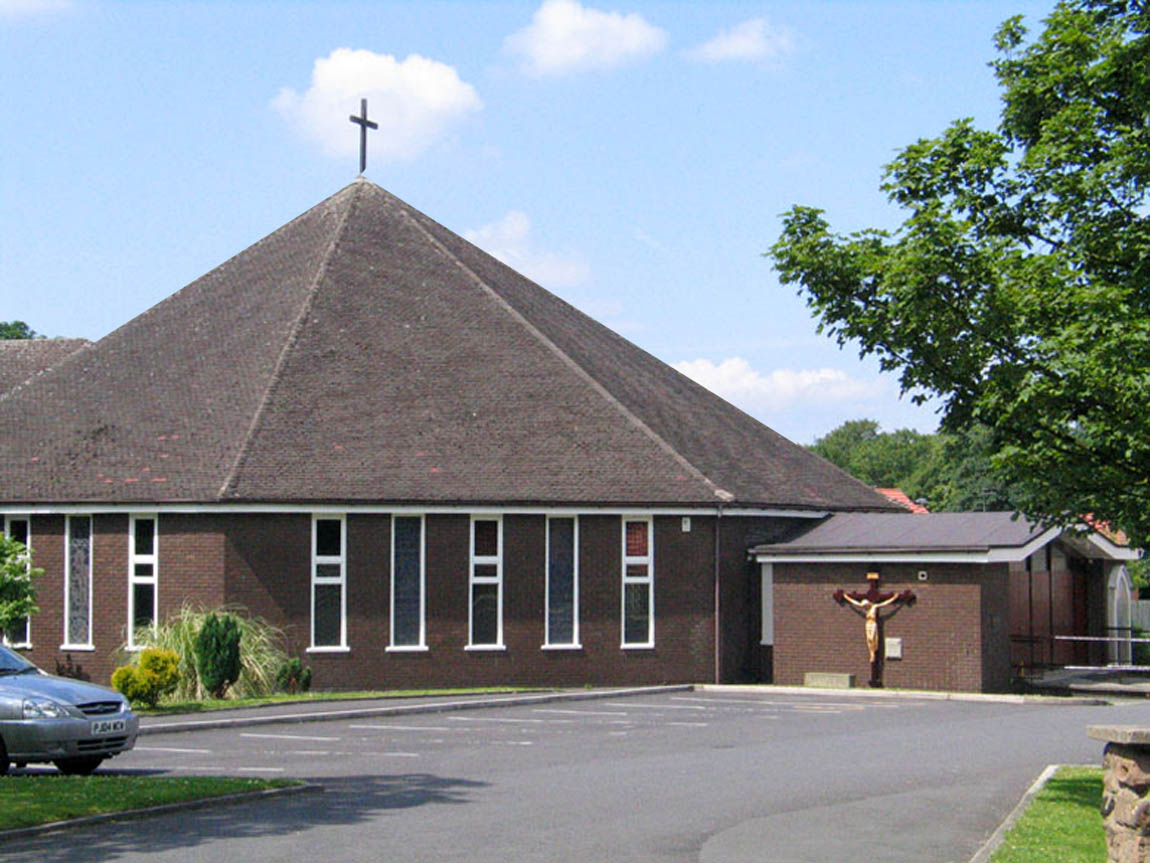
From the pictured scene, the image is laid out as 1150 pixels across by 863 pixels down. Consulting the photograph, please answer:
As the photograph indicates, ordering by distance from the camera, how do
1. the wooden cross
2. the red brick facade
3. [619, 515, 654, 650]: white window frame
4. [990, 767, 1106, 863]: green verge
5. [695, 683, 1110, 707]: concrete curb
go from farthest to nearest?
the wooden cross, [619, 515, 654, 650]: white window frame, the red brick facade, [695, 683, 1110, 707]: concrete curb, [990, 767, 1106, 863]: green verge

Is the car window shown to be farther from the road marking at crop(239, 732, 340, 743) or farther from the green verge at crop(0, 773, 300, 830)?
the road marking at crop(239, 732, 340, 743)

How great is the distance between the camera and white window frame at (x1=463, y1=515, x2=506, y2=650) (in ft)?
99.9

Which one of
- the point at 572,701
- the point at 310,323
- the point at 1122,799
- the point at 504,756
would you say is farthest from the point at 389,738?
the point at 310,323

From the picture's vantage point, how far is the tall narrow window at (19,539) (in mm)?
30344

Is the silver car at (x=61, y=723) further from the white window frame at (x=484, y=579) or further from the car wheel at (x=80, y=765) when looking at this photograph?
the white window frame at (x=484, y=579)

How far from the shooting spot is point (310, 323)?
3378cm

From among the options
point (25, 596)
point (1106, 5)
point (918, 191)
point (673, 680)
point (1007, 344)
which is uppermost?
point (1106, 5)

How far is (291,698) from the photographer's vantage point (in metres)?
26.1

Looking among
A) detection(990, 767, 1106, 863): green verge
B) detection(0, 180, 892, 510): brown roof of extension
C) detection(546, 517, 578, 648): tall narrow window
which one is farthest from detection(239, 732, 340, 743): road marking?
detection(546, 517, 578, 648): tall narrow window

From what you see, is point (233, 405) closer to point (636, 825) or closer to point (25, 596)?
point (25, 596)

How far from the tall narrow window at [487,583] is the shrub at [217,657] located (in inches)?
206

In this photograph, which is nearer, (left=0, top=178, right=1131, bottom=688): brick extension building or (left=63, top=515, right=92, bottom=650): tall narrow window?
(left=0, top=178, right=1131, bottom=688): brick extension building

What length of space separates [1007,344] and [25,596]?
17.7m

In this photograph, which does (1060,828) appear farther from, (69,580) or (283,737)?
(69,580)
